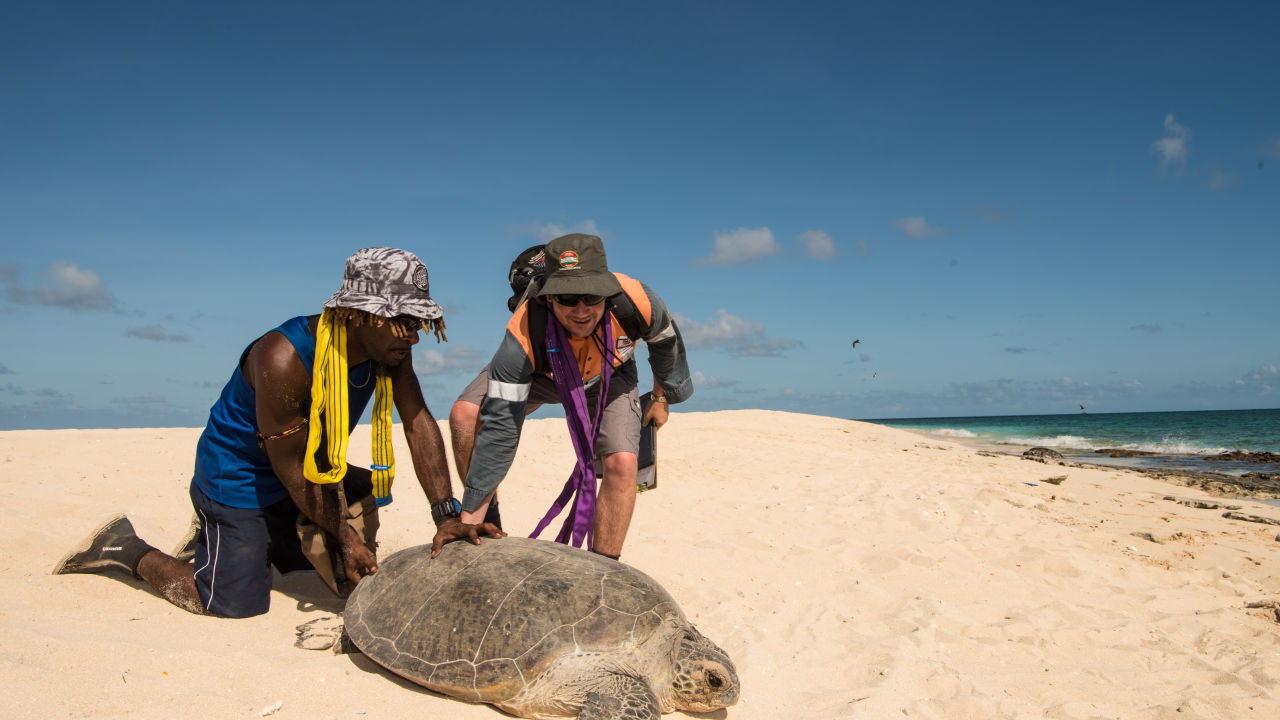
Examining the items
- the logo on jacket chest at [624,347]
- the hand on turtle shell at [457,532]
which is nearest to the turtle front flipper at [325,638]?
the hand on turtle shell at [457,532]

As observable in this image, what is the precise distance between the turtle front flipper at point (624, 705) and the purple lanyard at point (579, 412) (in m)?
1.31

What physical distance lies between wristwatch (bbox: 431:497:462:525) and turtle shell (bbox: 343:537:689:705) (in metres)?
0.39

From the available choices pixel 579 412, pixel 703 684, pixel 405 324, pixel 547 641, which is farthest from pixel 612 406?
pixel 703 684

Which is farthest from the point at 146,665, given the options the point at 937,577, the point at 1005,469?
the point at 1005,469

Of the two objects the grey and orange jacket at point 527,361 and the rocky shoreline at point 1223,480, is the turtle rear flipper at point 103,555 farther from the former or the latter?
the rocky shoreline at point 1223,480

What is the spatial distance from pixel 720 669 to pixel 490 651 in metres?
0.88

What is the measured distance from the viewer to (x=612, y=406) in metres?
3.79

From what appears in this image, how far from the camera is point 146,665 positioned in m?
2.49

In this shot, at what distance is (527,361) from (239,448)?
1.54 metres

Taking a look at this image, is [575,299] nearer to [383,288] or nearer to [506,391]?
[506,391]

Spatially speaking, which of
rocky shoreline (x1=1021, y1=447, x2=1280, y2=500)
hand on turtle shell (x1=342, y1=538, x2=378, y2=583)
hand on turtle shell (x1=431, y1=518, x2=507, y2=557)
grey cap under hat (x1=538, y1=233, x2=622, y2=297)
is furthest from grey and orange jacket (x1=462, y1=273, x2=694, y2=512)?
rocky shoreline (x1=1021, y1=447, x2=1280, y2=500)

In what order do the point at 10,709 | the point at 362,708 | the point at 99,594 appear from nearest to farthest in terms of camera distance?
the point at 10,709, the point at 362,708, the point at 99,594

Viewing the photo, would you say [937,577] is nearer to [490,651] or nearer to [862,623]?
[862,623]

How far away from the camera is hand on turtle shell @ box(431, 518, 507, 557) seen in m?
3.04
